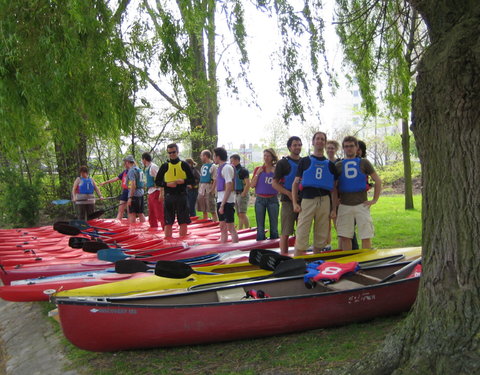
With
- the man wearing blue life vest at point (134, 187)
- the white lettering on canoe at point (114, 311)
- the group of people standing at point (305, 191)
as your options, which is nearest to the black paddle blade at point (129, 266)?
the white lettering on canoe at point (114, 311)

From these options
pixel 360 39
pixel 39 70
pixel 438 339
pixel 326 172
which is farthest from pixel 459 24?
pixel 360 39

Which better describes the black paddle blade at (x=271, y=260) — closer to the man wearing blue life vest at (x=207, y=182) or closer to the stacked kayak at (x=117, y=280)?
the stacked kayak at (x=117, y=280)

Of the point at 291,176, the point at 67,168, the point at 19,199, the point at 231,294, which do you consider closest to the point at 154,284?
the point at 231,294

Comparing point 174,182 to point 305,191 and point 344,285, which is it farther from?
point 344,285

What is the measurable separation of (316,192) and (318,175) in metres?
0.21

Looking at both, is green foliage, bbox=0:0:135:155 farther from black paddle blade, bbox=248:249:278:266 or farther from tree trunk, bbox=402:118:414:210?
tree trunk, bbox=402:118:414:210

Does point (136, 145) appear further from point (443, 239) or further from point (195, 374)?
point (443, 239)

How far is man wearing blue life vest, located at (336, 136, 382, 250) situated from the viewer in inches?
213

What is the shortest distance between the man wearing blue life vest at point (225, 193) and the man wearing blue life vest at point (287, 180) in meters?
0.99

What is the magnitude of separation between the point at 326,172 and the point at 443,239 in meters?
2.58

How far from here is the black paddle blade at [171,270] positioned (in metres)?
4.67

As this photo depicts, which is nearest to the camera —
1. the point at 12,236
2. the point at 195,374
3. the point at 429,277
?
the point at 429,277

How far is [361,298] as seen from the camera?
4312 mm

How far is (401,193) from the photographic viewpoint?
60.3 ft
